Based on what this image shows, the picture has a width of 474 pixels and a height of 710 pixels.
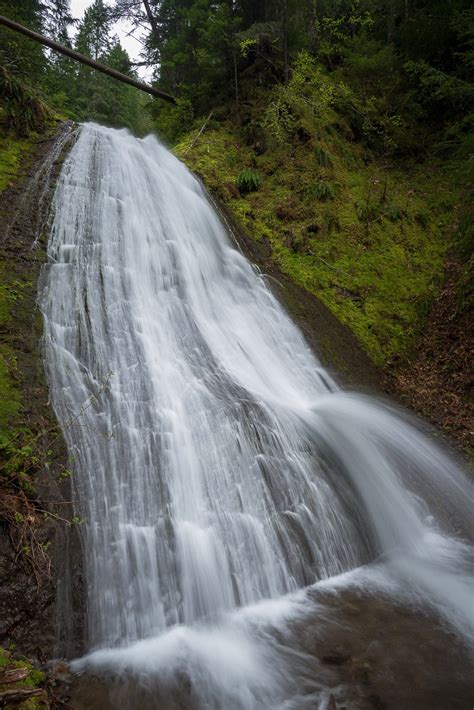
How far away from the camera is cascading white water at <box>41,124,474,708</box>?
3.80 m

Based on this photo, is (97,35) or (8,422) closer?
(8,422)

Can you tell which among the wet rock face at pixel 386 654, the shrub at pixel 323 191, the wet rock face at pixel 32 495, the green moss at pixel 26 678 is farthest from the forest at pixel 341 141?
the green moss at pixel 26 678

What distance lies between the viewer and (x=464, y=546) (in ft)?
15.7

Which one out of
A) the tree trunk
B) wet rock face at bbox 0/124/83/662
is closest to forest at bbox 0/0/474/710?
wet rock face at bbox 0/124/83/662

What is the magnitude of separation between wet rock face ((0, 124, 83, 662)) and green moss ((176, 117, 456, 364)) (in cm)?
546

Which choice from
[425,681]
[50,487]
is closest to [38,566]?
[50,487]

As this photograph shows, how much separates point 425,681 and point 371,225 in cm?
956

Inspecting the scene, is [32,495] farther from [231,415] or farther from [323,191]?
[323,191]

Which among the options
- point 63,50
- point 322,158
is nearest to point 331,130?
point 322,158

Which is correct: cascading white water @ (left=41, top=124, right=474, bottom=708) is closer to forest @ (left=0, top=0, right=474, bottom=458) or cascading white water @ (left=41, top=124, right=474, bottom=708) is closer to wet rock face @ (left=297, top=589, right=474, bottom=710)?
wet rock face @ (left=297, top=589, right=474, bottom=710)

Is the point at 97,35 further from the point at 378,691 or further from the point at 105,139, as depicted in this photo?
the point at 378,691

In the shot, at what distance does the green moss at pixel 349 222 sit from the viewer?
8.95m

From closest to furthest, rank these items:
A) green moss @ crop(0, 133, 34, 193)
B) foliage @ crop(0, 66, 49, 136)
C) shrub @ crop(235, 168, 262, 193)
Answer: green moss @ crop(0, 133, 34, 193), foliage @ crop(0, 66, 49, 136), shrub @ crop(235, 168, 262, 193)

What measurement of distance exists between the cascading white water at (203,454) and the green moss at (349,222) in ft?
7.47
